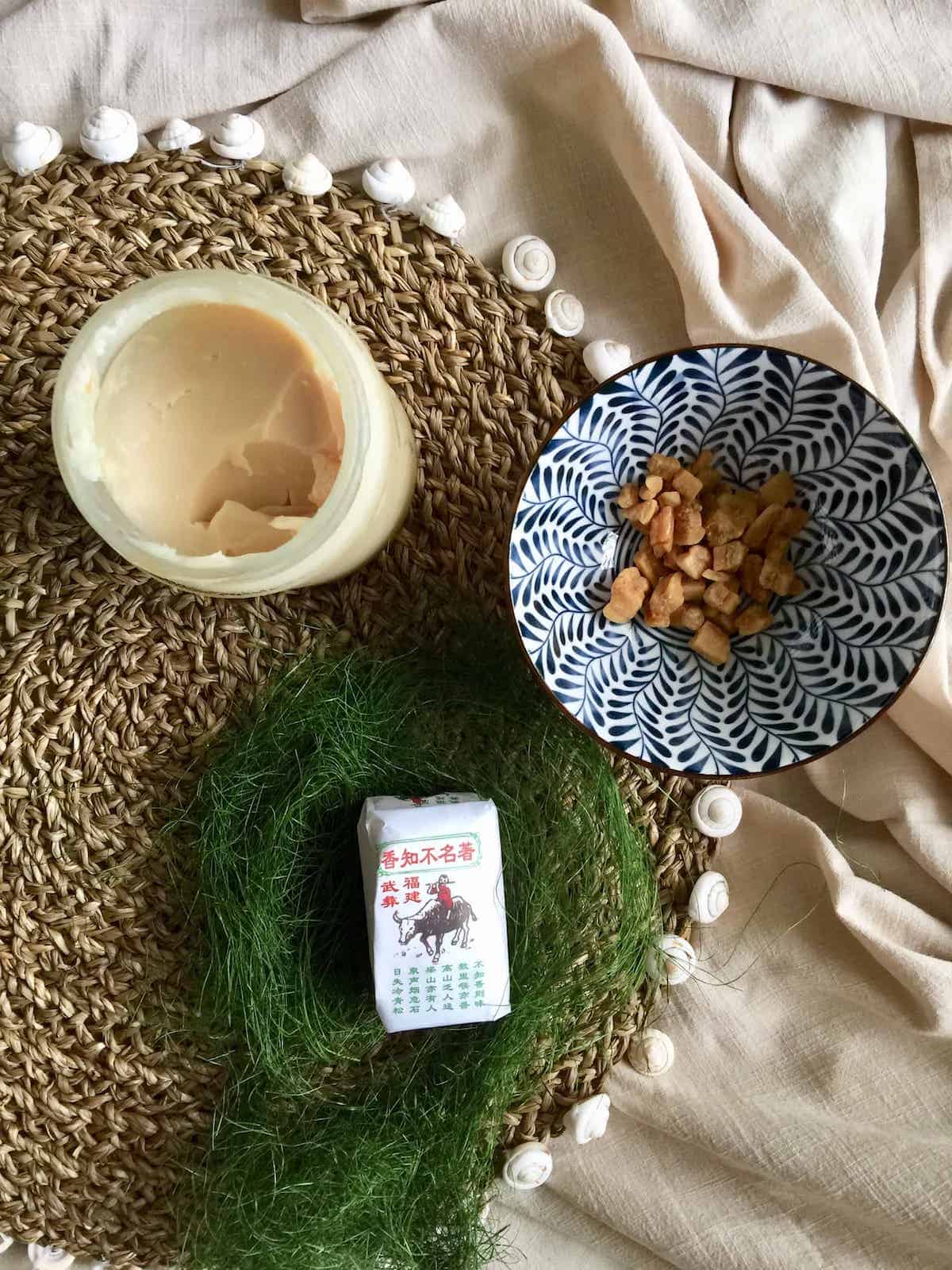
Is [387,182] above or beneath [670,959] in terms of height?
above

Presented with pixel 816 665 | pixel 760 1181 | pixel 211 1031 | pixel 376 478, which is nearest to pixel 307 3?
pixel 376 478

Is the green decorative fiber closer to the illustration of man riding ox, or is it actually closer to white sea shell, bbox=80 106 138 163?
the illustration of man riding ox

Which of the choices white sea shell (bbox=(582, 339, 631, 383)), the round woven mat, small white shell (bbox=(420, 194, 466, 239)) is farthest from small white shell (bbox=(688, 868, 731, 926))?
small white shell (bbox=(420, 194, 466, 239))

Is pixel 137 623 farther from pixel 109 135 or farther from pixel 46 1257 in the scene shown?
pixel 46 1257

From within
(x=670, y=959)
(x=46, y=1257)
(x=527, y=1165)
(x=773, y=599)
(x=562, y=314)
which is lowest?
(x=46, y=1257)

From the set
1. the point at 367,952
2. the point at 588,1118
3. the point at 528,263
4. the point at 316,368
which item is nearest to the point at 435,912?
the point at 367,952

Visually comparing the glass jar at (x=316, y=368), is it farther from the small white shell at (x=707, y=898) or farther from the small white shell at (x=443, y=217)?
the small white shell at (x=707, y=898)

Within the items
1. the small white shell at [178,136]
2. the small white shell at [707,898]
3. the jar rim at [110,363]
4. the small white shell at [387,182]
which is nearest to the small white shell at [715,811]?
the small white shell at [707,898]
